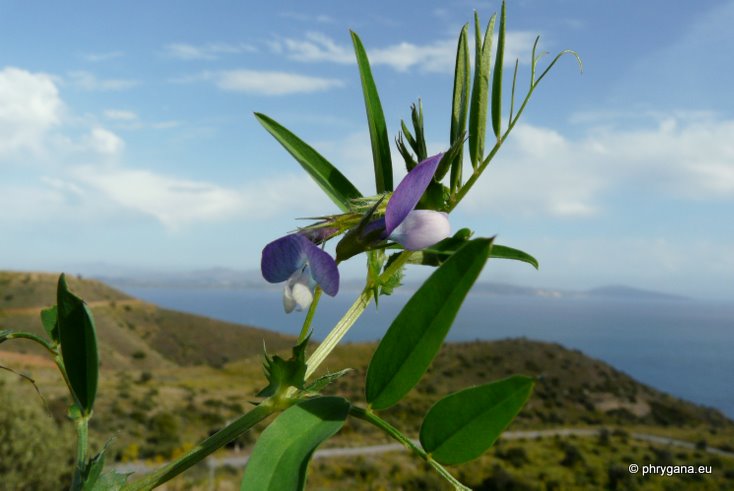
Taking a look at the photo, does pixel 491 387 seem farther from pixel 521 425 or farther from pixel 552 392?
pixel 552 392

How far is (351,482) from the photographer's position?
840 inches

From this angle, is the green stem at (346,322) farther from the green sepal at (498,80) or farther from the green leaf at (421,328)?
the green sepal at (498,80)

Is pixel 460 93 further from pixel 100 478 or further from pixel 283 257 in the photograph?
pixel 100 478

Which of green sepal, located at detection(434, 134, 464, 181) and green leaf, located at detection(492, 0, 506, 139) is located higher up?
green leaf, located at detection(492, 0, 506, 139)

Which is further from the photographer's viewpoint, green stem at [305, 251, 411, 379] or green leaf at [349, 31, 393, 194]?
green leaf at [349, 31, 393, 194]

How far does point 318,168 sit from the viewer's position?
82 centimetres

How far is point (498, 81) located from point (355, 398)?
34.8 feet

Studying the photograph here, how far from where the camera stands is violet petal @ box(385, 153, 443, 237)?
581 millimetres

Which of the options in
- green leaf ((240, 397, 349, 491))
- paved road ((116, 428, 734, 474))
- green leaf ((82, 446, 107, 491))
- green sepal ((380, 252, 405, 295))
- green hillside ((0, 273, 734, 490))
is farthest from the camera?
paved road ((116, 428, 734, 474))

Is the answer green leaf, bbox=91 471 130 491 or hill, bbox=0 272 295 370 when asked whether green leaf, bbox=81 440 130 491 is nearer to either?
green leaf, bbox=91 471 130 491

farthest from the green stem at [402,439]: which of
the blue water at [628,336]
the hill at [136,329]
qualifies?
the blue water at [628,336]

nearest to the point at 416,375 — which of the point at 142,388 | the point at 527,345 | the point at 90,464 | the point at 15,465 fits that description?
the point at 90,464

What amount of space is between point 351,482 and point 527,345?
33610mm

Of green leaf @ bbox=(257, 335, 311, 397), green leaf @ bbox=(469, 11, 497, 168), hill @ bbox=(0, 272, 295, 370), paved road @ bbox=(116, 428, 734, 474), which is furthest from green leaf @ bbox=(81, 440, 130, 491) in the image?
hill @ bbox=(0, 272, 295, 370)
